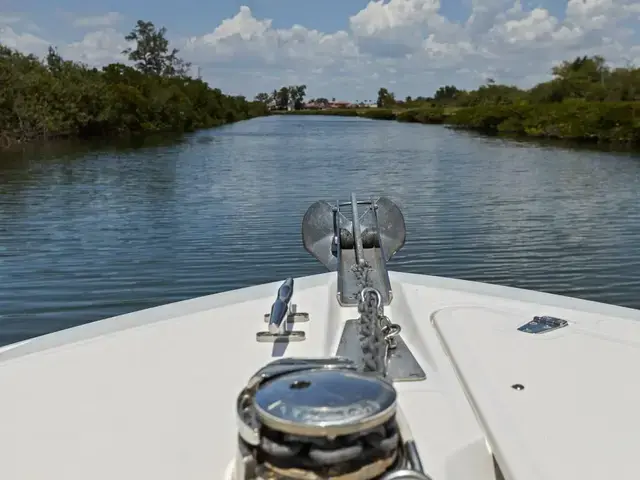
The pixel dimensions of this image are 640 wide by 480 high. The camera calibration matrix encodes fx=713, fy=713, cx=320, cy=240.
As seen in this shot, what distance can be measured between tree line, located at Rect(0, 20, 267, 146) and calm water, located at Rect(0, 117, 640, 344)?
46.6 feet

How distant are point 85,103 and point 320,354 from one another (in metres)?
40.6

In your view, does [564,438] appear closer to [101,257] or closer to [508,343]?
[508,343]

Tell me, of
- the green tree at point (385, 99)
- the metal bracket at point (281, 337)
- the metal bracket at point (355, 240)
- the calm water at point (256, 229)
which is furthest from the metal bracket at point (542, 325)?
the green tree at point (385, 99)

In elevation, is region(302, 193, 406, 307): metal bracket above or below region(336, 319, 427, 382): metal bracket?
above

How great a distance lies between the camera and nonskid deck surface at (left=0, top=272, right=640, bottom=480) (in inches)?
49.5

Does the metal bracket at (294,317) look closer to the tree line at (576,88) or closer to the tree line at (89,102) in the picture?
the tree line at (89,102)

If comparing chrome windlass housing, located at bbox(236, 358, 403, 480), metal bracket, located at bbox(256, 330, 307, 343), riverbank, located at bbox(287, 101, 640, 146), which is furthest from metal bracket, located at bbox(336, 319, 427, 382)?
riverbank, located at bbox(287, 101, 640, 146)

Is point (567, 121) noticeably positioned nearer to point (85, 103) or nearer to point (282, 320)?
point (85, 103)

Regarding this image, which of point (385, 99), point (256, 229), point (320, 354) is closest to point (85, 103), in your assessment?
point (256, 229)

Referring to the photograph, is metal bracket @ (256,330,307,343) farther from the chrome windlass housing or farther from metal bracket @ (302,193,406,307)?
the chrome windlass housing

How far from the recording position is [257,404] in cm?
93

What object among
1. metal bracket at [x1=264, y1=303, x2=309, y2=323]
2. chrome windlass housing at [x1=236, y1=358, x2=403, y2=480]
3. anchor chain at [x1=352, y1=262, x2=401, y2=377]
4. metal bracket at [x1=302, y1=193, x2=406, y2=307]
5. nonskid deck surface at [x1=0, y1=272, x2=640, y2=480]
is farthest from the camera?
metal bracket at [x1=302, y1=193, x2=406, y2=307]

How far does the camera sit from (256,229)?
943cm

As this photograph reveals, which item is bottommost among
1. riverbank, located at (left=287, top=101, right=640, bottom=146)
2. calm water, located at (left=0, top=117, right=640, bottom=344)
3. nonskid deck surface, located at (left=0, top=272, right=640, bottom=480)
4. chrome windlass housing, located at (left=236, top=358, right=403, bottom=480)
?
calm water, located at (left=0, top=117, right=640, bottom=344)
